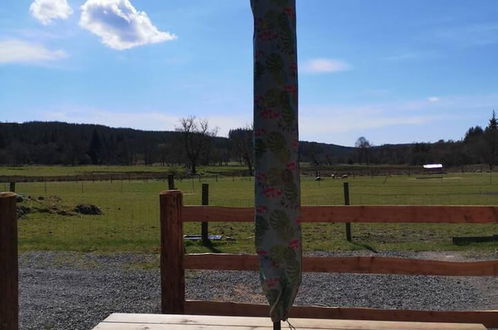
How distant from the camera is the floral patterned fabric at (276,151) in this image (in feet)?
8.61

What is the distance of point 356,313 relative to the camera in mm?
4395

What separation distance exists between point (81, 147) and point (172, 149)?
66.7m

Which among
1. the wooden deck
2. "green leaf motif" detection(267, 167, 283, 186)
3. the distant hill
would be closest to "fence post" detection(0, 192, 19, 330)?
the wooden deck

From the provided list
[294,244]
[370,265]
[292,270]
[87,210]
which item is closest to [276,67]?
[294,244]

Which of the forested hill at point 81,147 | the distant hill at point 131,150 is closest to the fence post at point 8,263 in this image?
the distant hill at point 131,150

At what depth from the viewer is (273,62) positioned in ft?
8.63

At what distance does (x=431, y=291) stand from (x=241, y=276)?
3164 mm

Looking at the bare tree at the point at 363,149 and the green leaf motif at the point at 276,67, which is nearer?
the green leaf motif at the point at 276,67

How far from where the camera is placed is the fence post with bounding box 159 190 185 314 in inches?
181

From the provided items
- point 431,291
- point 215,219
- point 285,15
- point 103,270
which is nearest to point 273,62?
point 285,15

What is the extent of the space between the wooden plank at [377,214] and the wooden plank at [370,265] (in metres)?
0.33

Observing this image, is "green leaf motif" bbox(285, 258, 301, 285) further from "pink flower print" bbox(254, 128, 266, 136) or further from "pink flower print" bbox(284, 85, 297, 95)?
"pink flower print" bbox(284, 85, 297, 95)

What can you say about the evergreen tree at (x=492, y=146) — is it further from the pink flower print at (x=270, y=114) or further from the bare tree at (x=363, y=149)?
the pink flower print at (x=270, y=114)

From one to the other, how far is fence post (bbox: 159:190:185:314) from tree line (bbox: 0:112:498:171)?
3897 inches
